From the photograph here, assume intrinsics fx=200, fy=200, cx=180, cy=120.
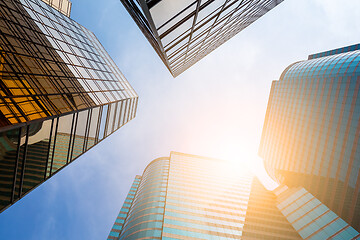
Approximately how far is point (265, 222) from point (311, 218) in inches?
545

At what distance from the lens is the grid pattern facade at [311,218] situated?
4811 cm

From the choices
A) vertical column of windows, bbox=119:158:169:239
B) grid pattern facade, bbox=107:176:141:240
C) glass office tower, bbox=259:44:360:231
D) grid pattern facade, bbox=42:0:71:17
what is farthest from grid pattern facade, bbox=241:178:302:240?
grid pattern facade, bbox=42:0:71:17

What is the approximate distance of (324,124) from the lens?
200ft

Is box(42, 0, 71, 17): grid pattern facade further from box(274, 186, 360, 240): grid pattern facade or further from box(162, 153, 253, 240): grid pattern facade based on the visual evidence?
box(274, 186, 360, 240): grid pattern facade

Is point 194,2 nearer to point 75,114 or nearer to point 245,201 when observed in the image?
point 75,114

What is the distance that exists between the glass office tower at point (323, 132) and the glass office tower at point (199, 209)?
1584 centimetres

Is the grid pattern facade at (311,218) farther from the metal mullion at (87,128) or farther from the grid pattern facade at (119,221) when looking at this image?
the metal mullion at (87,128)

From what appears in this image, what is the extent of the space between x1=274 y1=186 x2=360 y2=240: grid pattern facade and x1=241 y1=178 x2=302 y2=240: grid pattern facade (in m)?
2.15

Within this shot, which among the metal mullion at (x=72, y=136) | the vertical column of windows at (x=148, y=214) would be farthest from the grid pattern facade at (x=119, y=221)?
the metal mullion at (x=72, y=136)

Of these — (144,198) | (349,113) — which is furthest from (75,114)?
(349,113)

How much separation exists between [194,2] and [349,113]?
6298 cm

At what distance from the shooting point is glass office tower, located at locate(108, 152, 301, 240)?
48.9m

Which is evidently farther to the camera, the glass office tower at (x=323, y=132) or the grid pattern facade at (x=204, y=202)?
the grid pattern facade at (x=204, y=202)

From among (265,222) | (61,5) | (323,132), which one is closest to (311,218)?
(265,222)
